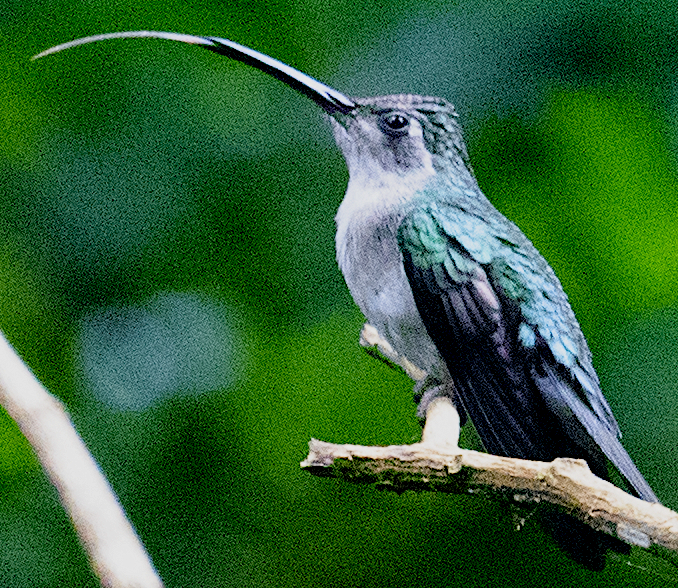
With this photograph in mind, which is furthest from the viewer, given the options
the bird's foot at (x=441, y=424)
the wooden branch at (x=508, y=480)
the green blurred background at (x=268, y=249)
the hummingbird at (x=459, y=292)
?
the green blurred background at (x=268, y=249)

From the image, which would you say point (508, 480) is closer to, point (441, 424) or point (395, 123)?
point (441, 424)

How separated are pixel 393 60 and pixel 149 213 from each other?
600 mm

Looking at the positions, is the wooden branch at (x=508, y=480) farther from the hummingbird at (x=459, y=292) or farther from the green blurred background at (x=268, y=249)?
the green blurred background at (x=268, y=249)

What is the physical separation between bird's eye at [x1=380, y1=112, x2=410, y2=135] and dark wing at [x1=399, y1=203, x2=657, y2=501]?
0.12 metres

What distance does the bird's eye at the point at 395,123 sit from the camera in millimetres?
1400

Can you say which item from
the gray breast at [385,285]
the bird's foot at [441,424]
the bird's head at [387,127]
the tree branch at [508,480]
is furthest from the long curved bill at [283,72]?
the tree branch at [508,480]

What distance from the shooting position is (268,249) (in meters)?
1.98

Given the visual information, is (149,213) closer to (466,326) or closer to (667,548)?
(466,326)

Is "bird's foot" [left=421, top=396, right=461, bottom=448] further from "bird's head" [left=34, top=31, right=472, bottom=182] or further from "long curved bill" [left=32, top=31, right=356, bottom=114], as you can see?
"long curved bill" [left=32, top=31, right=356, bottom=114]

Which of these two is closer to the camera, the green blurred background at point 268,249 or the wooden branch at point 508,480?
the wooden branch at point 508,480

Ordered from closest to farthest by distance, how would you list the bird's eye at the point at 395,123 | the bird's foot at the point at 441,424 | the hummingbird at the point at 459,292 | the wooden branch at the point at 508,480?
the wooden branch at the point at 508,480 < the bird's foot at the point at 441,424 < the hummingbird at the point at 459,292 < the bird's eye at the point at 395,123

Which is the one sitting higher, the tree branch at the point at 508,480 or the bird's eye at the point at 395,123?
the bird's eye at the point at 395,123

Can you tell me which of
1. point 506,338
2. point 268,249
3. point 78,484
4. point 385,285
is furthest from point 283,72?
point 78,484

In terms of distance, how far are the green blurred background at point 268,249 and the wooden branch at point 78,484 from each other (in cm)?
108
